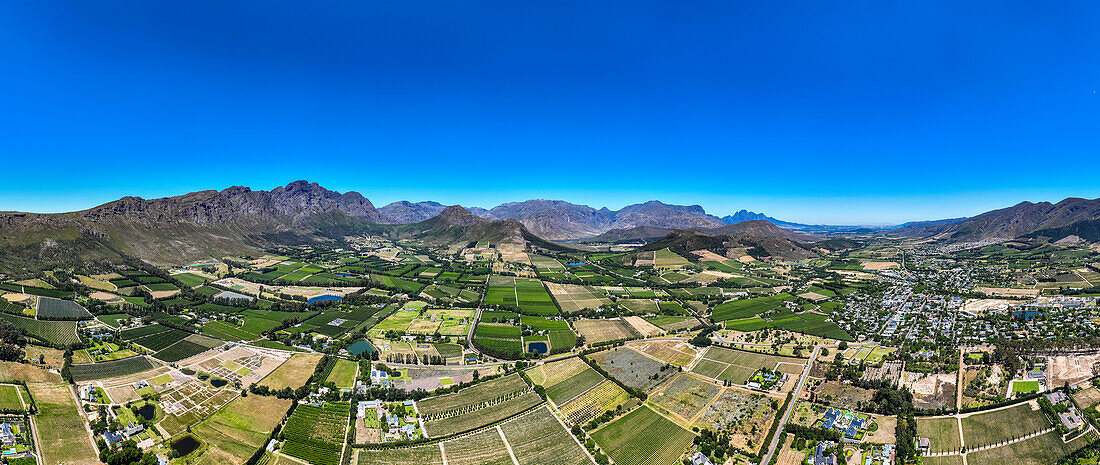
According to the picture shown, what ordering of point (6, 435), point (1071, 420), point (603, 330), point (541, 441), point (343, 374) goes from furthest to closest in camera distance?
point (603, 330)
point (343, 374)
point (1071, 420)
point (541, 441)
point (6, 435)

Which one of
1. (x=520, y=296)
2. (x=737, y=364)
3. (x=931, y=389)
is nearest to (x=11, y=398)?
(x=520, y=296)

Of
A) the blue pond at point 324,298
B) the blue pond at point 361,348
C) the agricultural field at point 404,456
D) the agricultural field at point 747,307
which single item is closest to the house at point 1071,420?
the agricultural field at point 747,307

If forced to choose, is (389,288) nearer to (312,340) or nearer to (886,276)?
(312,340)

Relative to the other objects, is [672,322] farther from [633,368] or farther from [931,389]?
[931,389]

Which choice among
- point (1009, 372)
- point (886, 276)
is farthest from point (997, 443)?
point (886, 276)

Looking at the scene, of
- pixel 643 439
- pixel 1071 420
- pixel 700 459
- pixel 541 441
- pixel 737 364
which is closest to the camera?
pixel 700 459

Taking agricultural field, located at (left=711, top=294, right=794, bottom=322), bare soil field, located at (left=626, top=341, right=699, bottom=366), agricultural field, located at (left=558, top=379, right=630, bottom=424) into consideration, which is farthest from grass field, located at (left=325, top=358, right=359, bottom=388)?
agricultural field, located at (left=711, top=294, right=794, bottom=322)

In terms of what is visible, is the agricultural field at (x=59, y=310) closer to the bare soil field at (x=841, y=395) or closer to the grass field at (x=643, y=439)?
the grass field at (x=643, y=439)
